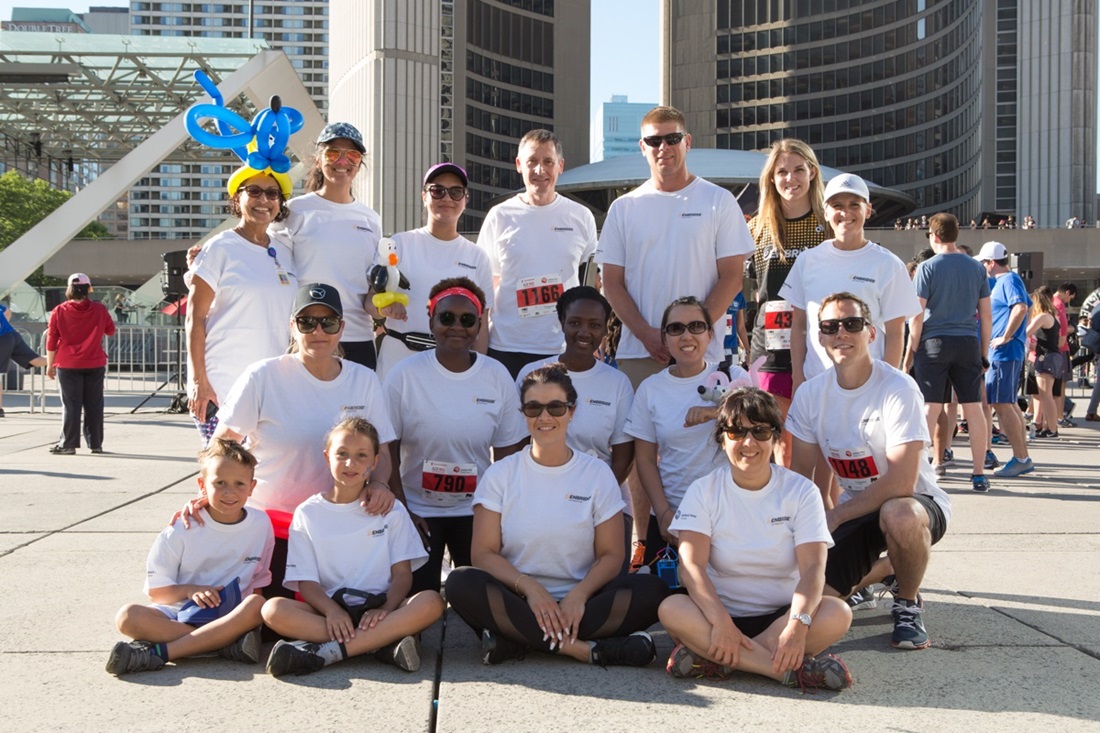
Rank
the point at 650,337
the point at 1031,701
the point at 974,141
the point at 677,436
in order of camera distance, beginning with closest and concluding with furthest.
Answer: the point at 1031,701 < the point at 677,436 < the point at 650,337 < the point at 974,141

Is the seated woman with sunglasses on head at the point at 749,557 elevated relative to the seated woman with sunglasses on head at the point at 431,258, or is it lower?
lower

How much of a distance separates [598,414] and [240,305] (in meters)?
1.66

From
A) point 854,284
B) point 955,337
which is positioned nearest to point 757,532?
point 854,284

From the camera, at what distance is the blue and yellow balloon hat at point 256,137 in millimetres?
4605

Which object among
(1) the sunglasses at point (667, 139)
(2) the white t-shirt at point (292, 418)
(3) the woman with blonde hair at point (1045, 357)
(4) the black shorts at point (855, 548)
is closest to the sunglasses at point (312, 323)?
(2) the white t-shirt at point (292, 418)

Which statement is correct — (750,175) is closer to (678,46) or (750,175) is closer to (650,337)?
(678,46)

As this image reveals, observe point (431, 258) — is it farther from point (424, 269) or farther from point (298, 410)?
point (298, 410)

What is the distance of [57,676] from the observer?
10.7 ft

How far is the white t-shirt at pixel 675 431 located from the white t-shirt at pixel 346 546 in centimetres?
114

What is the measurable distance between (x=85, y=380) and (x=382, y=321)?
6.02 meters

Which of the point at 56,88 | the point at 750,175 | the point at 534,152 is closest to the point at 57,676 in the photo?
the point at 534,152

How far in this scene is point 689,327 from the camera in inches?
167

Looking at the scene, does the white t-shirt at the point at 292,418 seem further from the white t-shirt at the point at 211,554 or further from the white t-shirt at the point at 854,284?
the white t-shirt at the point at 854,284

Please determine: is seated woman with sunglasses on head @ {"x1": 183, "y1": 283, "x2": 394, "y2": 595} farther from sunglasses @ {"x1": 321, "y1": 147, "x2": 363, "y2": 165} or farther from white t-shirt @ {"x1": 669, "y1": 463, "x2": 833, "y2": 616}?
white t-shirt @ {"x1": 669, "y1": 463, "x2": 833, "y2": 616}
